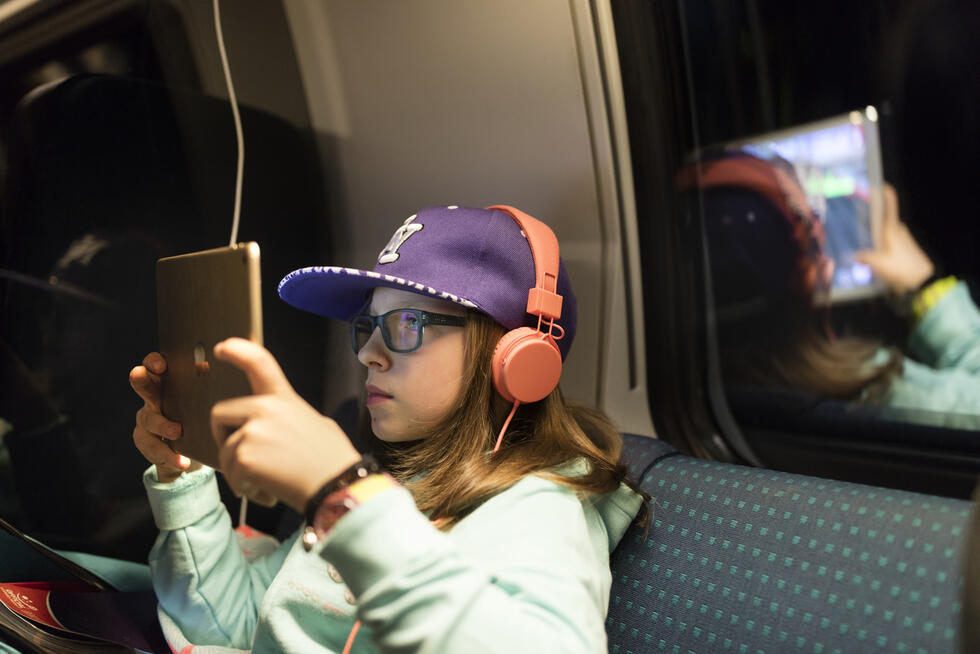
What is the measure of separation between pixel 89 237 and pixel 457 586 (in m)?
1.01

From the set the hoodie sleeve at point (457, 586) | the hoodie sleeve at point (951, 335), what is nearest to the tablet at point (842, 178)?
the hoodie sleeve at point (951, 335)

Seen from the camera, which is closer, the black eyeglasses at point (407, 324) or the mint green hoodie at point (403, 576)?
the mint green hoodie at point (403, 576)

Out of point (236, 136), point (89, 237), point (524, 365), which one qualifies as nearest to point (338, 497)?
point (524, 365)

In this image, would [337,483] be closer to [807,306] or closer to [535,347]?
[535,347]

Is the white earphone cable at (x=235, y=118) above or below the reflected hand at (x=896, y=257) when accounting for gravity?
above

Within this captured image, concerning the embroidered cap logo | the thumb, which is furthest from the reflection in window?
the thumb

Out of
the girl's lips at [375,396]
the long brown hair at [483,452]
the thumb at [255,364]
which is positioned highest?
the thumb at [255,364]

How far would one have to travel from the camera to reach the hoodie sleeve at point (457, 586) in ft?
2.17

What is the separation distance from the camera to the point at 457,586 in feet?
2.22

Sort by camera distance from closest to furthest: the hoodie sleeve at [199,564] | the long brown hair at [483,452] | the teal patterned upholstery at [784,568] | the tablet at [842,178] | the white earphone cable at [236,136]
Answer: the teal patterned upholstery at [784,568]
the long brown hair at [483,452]
the hoodie sleeve at [199,564]
the white earphone cable at [236,136]
the tablet at [842,178]

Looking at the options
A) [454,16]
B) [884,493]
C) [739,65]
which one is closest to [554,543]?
[884,493]

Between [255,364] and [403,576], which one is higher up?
[255,364]

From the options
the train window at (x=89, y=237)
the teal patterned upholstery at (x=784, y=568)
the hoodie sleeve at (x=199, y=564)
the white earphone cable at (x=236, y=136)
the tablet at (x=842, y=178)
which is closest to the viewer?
the teal patterned upholstery at (x=784, y=568)

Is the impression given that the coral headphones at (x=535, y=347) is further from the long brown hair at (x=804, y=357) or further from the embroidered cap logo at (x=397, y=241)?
the long brown hair at (x=804, y=357)
